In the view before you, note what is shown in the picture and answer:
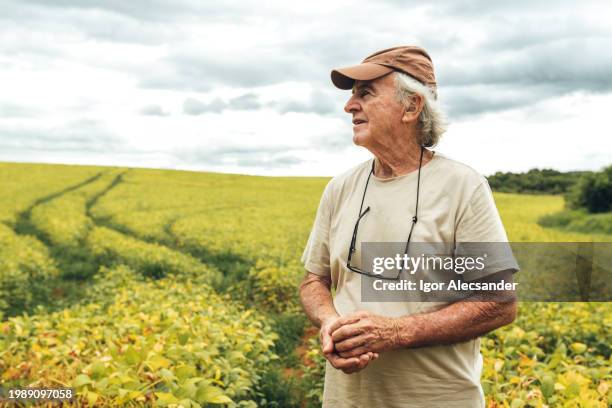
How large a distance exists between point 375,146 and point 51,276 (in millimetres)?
12035

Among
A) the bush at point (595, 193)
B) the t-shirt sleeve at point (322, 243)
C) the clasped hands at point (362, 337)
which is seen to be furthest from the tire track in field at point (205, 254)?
the bush at point (595, 193)

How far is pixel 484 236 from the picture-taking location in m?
2.21

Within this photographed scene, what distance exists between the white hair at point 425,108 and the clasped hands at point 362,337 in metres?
0.83

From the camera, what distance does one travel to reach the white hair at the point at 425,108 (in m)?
2.48

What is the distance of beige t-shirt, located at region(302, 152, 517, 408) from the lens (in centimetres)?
227

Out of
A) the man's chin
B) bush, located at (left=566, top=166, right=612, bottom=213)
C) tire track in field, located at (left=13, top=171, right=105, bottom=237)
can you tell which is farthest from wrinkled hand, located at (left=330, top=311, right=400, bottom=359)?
bush, located at (left=566, top=166, right=612, bottom=213)

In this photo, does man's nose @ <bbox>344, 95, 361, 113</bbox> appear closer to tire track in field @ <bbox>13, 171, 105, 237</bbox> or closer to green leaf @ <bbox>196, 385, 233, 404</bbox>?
green leaf @ <bbox>196, 385, 233, 404</bbox>

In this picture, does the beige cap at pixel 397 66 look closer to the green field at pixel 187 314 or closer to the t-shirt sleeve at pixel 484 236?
the t-shirt sleeve at pixel 484 236

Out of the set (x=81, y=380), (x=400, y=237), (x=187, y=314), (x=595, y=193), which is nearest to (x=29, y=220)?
(x=187, y=314)

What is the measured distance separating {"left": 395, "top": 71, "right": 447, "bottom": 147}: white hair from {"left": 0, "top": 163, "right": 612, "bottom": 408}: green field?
70.7 inches

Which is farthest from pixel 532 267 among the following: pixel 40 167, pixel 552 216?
pixel 40 167

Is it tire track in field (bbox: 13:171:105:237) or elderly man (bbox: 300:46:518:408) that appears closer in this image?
elderly man (bbox: 300:46:518:408)

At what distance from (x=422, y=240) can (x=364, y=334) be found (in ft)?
1.43

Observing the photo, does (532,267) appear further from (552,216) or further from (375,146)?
(552,216)
